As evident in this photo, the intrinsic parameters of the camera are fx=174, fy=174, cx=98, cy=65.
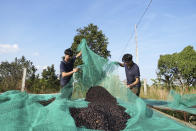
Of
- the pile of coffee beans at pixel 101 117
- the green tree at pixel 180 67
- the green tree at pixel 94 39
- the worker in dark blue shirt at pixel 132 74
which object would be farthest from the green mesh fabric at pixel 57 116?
the green tree at pixel 180 67

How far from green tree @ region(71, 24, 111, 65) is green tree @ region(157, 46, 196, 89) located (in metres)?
9.12

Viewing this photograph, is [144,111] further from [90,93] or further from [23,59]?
[23,59]

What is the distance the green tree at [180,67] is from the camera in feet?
57.4

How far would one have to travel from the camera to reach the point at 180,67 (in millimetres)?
18172

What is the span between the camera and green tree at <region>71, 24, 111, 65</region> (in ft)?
36.7

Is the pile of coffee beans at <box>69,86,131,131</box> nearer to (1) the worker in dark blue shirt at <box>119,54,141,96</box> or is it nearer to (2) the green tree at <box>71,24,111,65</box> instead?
(1) the worker in dark blue shirt at <box>119,54,141,96</box>

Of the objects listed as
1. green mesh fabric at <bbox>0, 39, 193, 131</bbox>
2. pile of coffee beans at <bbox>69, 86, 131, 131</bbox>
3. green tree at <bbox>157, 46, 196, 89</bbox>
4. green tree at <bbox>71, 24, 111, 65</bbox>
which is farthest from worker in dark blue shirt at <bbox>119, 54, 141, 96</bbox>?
green tree at <bbox>157, 46, 196, 89</bbox>

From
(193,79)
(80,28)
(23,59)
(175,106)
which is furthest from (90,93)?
(193,79)

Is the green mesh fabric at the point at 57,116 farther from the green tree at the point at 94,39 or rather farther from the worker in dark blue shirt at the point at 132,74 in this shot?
the green tree at the point at 94,39

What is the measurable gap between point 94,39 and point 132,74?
8.03 meters

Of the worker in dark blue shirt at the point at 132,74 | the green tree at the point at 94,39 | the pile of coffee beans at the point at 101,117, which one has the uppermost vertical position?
the green tree at the point at 94,39

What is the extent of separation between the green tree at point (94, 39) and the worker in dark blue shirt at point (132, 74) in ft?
24.3

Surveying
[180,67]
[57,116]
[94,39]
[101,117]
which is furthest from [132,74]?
[180,67]

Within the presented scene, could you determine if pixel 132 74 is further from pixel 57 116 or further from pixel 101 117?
pixel 57 116
